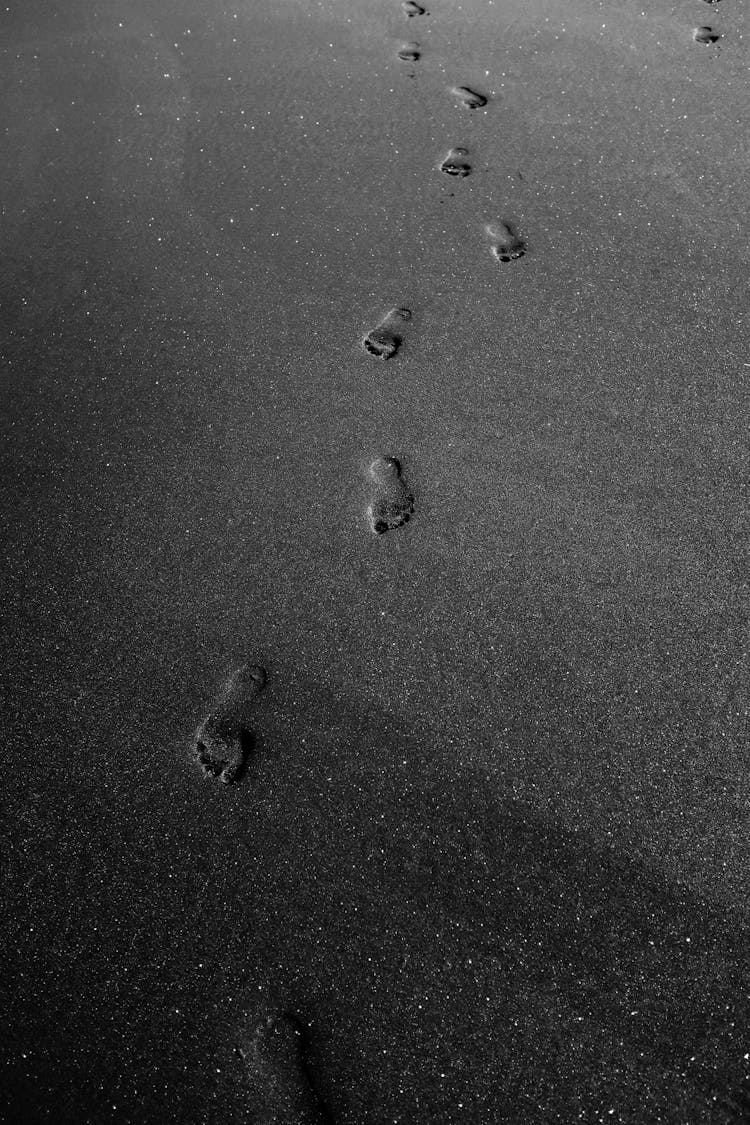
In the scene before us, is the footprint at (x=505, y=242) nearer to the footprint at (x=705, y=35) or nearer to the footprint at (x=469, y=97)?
the footprint at (x=469, y=97)

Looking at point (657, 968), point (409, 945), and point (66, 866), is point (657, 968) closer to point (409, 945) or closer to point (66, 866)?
point (409, 945)

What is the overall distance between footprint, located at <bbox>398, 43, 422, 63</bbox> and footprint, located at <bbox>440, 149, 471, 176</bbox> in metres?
0.46

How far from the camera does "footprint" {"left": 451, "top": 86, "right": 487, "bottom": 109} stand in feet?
7.14

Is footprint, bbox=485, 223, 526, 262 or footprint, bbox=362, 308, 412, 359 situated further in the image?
footprint, bbox=485, 223, 526, 262

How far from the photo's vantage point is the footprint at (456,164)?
203 cm

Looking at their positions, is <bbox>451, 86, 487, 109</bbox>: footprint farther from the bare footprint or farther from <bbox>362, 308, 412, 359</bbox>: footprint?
the bare footprint

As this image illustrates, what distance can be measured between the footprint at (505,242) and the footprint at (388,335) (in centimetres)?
27

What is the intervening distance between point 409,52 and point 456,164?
0.56 m

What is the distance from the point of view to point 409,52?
2346 millimetres

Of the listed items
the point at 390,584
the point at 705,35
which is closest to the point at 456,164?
the point at 705,35

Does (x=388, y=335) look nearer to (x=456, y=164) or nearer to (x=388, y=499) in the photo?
Answer: (x=388, y=499)

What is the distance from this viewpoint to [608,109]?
213 centimetres

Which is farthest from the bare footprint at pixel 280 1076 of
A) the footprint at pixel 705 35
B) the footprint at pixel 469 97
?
the footprint at pixel 705 35

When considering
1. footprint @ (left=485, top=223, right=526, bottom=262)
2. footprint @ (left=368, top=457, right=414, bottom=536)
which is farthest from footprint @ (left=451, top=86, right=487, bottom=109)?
footprint @ (left=368, top=457, right=414, bottom=536)
